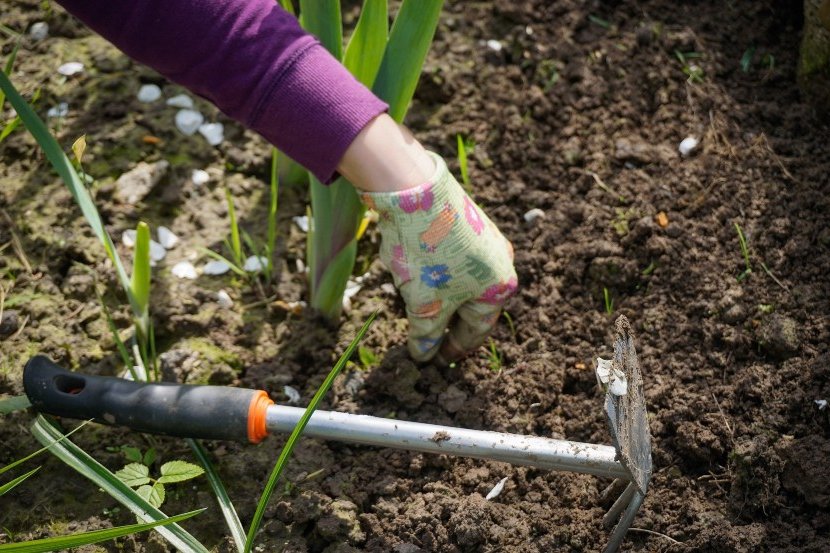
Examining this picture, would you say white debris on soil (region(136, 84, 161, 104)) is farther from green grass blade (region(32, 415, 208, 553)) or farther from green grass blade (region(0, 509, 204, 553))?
green grass blade (region(0, 509, 204, 553))

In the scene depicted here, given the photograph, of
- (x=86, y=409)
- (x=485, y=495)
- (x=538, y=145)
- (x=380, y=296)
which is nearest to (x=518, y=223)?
(x=538, y=145)

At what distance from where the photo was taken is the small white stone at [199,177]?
1849 mm

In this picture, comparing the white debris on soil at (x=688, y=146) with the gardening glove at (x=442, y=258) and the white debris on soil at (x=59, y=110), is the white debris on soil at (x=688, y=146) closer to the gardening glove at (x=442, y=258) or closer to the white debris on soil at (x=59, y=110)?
the gardening glove at (x=442, y=258)

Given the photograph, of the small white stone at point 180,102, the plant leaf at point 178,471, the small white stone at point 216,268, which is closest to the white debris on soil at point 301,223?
the small white stone at point 216,268

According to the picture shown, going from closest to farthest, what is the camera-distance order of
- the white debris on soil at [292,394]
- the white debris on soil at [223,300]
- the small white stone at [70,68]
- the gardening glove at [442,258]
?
the gardening glove at [442,258] < the white debris on soil at [292,394] < the white debris on soil at [223,300] < the small white stone at [70,68]

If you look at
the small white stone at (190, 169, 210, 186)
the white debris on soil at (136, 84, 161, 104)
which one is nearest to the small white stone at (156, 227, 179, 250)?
the small white stone at (190, 169, 210, 186)

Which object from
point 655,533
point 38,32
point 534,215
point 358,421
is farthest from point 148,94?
point 655,533

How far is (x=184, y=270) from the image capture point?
1729 mm

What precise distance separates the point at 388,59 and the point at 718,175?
727 mm

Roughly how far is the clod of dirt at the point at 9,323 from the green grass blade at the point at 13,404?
0.76ft

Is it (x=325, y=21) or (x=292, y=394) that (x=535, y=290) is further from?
(x=325, y=21)

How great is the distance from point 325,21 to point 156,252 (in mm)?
621

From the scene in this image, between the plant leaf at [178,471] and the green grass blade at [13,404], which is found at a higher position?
the green grass blade at [13,404]

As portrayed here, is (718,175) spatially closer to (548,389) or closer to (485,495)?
(548,389)
